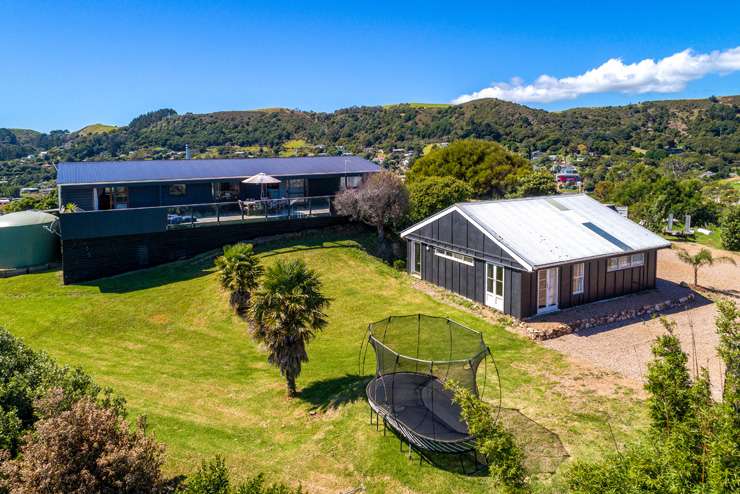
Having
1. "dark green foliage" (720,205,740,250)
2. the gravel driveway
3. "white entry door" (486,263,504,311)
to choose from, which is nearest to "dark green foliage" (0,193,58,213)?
"white entry door" (486,263,504,311)

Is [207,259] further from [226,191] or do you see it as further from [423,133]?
[423,133]

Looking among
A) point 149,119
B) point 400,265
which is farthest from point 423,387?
point 149,119

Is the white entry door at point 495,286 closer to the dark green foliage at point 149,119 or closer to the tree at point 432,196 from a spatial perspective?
the tree at point 432,196

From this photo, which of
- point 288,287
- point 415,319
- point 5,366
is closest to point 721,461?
point 288,287

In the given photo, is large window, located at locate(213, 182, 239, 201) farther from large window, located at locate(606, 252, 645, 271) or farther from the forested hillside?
the forested hillside

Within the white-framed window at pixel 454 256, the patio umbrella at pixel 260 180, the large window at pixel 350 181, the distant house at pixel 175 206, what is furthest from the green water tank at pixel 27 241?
the white-framed window at pixel 454 256

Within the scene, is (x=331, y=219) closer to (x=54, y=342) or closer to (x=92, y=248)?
(x=92, y=248)
